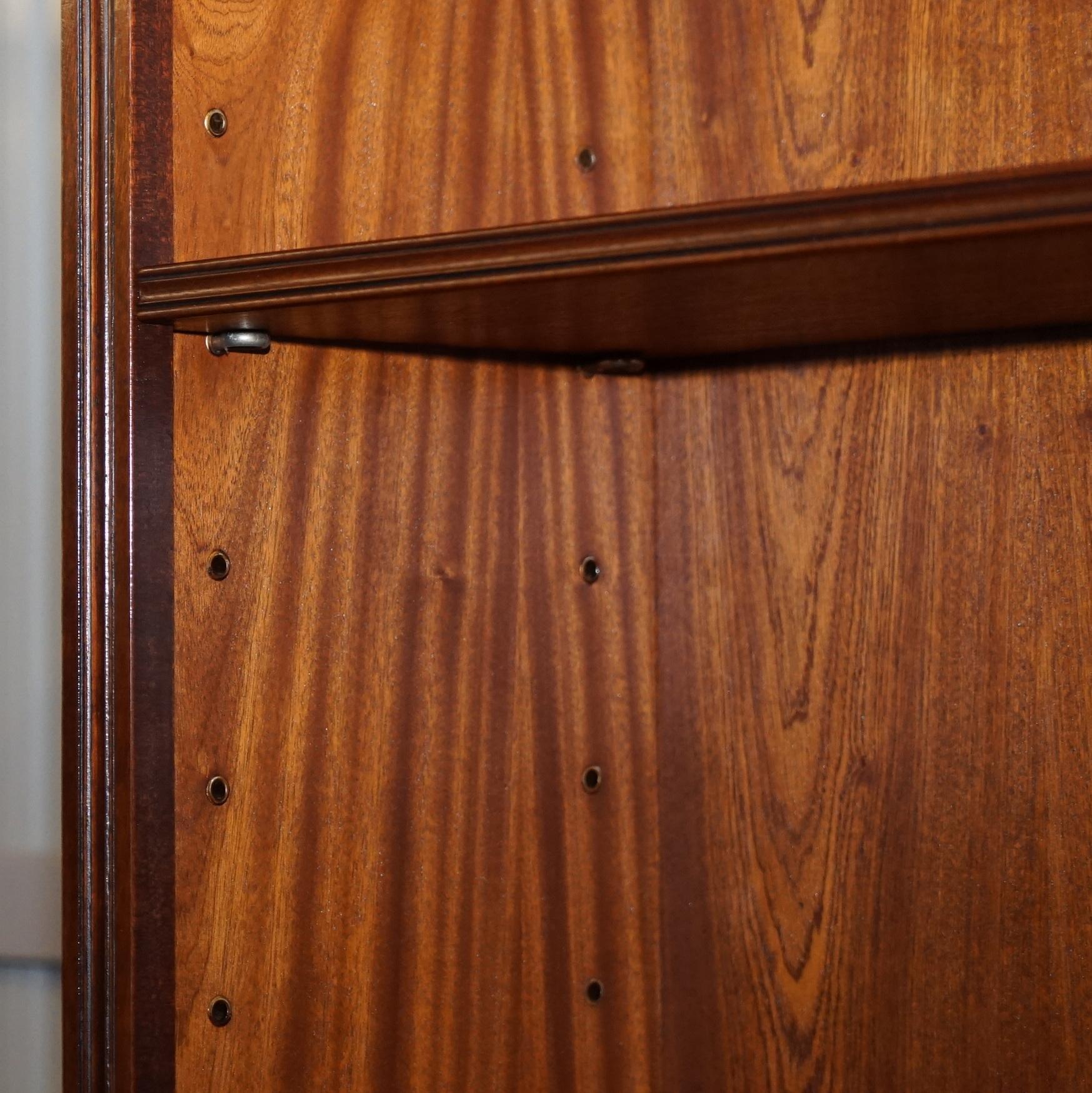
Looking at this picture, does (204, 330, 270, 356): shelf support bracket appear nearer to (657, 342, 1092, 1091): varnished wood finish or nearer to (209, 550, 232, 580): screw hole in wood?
(209, 550, 232, 580): screw hole in wood

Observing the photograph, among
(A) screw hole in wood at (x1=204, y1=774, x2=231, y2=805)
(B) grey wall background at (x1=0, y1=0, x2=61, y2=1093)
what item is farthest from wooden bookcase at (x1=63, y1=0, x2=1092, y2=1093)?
(B) grey wall background at (x1=0, y1=0, x2=61, y2=1093)

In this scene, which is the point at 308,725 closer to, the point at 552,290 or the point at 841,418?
the point at 552,290

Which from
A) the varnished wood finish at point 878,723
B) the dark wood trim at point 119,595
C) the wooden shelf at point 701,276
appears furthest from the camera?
the varnished wood finish at point 878,723

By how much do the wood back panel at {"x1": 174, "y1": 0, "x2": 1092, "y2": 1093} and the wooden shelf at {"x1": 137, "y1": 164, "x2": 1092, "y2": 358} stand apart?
0.06 meters

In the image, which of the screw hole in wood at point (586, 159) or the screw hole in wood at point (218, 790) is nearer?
the screw hole in wood at point (218, 790)

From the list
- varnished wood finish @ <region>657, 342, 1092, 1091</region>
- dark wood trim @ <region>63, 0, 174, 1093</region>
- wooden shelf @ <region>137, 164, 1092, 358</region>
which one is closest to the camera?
wooden shelf @ <region>137, 164, 1092, 358</region>

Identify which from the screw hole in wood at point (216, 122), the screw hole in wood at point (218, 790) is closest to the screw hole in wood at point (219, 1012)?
the screw hole in wood at point (218, 790)

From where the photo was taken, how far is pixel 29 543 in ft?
2.64

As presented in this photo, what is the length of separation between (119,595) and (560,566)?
0.29 m

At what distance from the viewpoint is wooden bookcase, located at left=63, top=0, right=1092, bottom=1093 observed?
0.68 meters

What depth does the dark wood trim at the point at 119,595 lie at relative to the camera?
673 millimetres

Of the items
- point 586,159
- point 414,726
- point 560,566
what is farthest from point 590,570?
point 586,159

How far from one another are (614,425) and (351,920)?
36 centimetres

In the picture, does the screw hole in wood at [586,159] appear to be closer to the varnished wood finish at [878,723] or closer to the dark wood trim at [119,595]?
the varnished wood finish at [878,723]
